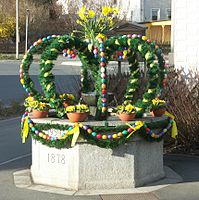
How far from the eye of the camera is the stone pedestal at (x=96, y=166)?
684 cm

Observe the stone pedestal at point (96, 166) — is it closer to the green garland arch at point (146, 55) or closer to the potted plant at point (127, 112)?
the potted plant at point (127, 112)

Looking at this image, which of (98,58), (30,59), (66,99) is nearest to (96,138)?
(98,58)

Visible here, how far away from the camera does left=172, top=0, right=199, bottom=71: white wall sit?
1171cm

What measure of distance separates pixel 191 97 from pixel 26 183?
383cm

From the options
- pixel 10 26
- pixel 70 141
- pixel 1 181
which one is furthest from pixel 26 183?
pixel 10 26

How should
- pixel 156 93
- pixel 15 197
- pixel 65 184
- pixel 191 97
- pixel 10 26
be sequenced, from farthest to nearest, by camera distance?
1. pixel 10 26
2. pixel 191 97
3. pixel 156 93
4. pixel 65 184
5. pixel 15 197

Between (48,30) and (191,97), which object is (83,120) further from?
(48,30)

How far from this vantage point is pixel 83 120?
699 centimetres

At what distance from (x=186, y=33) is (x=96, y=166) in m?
6.19

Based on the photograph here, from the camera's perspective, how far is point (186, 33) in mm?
12000

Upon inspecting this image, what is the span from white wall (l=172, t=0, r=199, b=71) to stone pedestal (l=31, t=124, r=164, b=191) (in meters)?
4.91

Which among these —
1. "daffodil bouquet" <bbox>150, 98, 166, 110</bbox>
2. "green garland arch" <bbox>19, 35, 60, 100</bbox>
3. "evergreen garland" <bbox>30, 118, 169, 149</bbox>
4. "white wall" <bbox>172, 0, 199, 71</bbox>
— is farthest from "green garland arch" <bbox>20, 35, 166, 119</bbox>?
"white wall" <bbox>172, 0, 199, 71</bbox>

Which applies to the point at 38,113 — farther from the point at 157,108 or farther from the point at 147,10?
the point at 147,10

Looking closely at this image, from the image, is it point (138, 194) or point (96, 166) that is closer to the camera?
point (138, 194)
